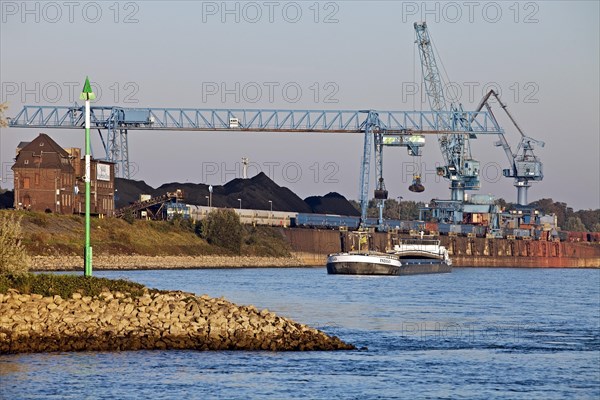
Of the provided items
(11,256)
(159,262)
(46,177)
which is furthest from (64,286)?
(46,177)

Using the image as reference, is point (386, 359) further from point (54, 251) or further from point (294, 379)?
point (54, 251)

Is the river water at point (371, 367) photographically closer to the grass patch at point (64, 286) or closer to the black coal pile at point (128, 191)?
the grass patch at point (64, 286)

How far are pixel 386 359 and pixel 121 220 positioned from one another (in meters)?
105

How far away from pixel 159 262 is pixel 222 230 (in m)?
24.3

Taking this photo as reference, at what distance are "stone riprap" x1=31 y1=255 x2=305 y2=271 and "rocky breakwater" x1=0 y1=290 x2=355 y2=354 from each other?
5735cm

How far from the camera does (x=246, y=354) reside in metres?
38.6

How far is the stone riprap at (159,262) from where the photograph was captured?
107000mm

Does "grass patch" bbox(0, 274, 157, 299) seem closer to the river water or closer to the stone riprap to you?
the river water

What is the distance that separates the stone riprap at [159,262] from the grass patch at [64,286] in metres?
54.7

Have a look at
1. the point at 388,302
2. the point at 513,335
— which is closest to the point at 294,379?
the point at 513,335

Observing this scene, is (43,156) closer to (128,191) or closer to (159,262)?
(159,262)

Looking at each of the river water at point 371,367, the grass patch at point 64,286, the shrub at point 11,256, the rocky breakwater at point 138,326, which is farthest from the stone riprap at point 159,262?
the rocky breakwater at point 138,326

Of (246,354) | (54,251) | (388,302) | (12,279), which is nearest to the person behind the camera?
(246,354)

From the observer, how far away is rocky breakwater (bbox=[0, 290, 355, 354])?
1491 inches
